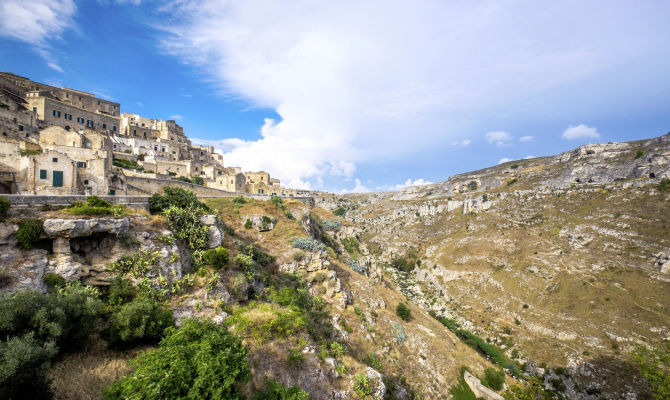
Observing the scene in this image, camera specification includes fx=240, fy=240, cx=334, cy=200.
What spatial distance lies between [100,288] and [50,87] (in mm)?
73973

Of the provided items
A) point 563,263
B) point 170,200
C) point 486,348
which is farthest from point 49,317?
point 563,263

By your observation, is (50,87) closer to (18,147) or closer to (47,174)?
(18,147)

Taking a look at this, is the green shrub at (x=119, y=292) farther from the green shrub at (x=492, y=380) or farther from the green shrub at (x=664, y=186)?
the green shrub at (x=664, y=186)

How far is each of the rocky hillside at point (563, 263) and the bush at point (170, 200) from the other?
2907cm

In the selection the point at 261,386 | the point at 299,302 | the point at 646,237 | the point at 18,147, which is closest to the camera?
the point at 261,386

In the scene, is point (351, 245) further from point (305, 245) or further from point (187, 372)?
point (187, 372)

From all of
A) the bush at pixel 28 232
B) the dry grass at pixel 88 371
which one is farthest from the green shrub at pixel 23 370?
the bush at pixel 28 232

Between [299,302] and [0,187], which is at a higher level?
[0,187]

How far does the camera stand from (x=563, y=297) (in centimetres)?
4709

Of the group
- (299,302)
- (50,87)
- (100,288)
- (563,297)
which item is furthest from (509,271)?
(50,87)

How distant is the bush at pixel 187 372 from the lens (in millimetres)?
6016

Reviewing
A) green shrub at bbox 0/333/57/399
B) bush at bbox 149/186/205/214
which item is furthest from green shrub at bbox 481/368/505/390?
bush at bbox 149/186/205/214

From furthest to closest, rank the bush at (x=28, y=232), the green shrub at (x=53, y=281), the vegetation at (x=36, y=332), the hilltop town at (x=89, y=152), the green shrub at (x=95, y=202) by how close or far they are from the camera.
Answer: the hilltop town at (x=89, y=152), the green shrub at (x=95, y=202), the bush at (x=28, y=232), the green shrub at (x=53, y=281), the vegetation at (x=36, y=332)

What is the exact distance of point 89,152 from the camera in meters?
32.2
